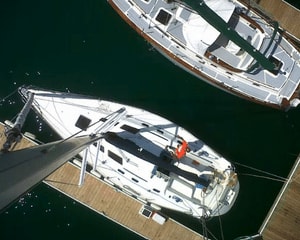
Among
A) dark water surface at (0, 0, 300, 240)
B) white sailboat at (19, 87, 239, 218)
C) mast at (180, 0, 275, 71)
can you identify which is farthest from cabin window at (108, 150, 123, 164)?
mast at (180, 0, 275, 71)

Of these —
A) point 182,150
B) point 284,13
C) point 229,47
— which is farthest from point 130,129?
point 284,13

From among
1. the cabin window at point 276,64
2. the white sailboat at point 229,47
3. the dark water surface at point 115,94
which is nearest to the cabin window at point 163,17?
the white sailboat at point 229,47

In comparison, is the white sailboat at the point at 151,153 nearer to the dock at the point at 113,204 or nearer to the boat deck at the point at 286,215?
the dock at the point at 113,204

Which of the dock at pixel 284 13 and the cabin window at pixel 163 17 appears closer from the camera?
the cabin window at pixel 163 17

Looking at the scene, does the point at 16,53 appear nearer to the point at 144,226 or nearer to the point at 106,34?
the point at 106,34

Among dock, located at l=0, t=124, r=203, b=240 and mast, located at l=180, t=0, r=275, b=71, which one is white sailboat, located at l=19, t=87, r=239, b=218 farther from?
mast, located at l=180, t=0, r=275, b=71

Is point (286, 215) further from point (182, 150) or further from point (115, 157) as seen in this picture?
point (115, 157)
